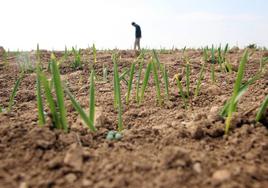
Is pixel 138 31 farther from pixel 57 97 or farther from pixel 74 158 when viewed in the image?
pixel 74 158

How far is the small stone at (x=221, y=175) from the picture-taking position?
1004 mm

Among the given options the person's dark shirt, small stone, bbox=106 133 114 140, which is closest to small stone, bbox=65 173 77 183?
small stone, bbox=106 133 114 140

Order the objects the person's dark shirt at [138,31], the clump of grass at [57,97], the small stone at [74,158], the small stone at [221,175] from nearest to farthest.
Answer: the small stone at [221,175] → the small stone at [74,158] → the clump of grass at [57,97] → the person's dark shirt at [138,31]

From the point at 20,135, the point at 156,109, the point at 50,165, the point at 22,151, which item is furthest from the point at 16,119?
the point at 156,109

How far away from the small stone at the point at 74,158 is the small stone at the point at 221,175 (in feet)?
1.39

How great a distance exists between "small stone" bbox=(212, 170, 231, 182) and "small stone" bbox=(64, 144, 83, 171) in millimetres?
424

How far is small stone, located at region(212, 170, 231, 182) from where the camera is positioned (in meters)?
1.00

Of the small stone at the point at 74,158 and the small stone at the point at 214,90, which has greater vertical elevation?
the small stone at the point at 214,90

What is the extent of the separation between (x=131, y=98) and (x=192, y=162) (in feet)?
4.83

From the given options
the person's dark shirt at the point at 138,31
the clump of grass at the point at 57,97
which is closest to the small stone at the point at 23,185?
the clump of grass at the point at 57,97

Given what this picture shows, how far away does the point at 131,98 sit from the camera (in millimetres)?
2557

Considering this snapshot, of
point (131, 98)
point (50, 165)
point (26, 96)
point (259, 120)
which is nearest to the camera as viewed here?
point (50, 165)

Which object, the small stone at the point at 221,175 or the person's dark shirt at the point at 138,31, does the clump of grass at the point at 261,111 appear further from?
the person's dark shirt at the point at 138,31

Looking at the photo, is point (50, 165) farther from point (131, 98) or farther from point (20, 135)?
point (131, 98)
